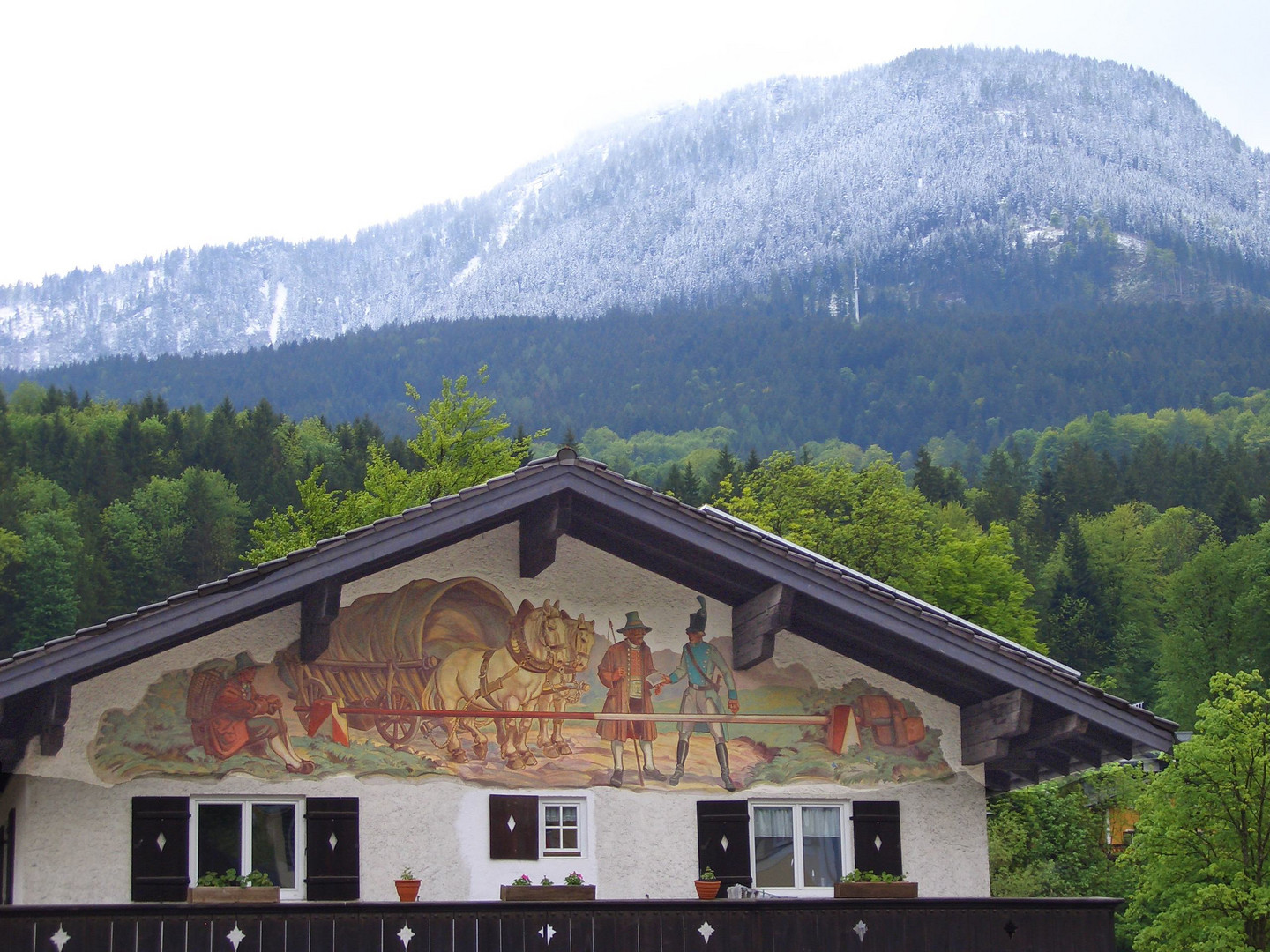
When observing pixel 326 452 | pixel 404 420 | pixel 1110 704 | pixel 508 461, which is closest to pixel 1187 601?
pixel 508 461

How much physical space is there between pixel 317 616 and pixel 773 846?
191 inches

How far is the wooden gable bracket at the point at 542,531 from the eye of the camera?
16781mm

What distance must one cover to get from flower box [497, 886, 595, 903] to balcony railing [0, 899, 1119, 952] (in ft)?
1.63

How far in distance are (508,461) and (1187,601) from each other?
34.7 meters

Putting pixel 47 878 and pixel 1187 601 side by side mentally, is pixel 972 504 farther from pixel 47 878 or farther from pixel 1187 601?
pixel 47 878

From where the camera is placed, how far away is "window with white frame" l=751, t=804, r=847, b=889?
17484mm

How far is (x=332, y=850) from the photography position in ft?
53.9

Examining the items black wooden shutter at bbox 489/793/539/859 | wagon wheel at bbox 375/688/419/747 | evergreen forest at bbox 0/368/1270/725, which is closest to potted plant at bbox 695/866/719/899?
black wooden shutter at bbox 489/793/539/859

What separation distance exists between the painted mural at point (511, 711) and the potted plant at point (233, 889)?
3.81ft

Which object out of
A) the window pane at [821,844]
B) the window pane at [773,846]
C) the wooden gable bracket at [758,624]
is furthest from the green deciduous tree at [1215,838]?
the wooden gable bracket at [758,624]

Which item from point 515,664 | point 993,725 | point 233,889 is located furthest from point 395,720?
point 993,725

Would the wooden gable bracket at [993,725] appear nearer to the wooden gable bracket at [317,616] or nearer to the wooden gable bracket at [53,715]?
the wooden gable bracket at [317,616]

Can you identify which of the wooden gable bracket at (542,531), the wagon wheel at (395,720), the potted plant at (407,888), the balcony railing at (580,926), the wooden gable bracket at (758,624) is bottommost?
the balcony railing at (580,926)

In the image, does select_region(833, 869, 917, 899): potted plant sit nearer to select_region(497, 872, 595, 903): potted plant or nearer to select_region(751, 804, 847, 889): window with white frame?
select_region(751, 804, 847, 889): window with white frame
